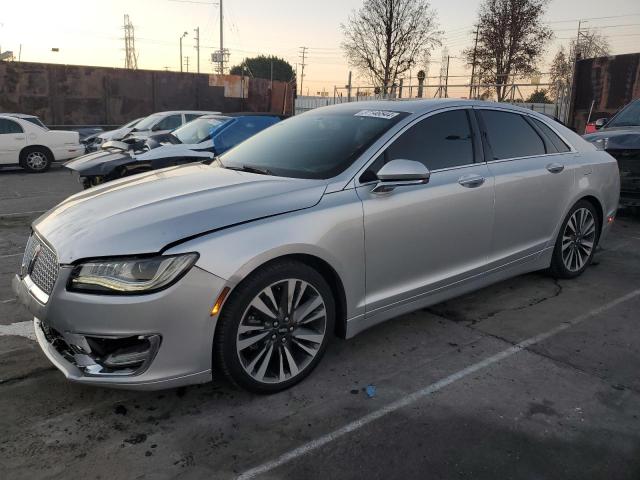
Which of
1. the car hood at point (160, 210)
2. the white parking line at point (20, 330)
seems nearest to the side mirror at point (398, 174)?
the car hood at point (160, 210)

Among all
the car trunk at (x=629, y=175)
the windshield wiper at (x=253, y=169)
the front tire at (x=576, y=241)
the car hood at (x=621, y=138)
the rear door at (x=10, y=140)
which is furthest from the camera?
the rear door at (x=10, y=140)

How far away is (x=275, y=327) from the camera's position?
303cm

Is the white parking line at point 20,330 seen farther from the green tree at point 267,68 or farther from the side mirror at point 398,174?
the green tree at point 267,68

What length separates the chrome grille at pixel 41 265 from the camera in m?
2.81

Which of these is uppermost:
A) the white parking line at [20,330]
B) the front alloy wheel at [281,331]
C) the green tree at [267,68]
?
the green tree at [267,68]

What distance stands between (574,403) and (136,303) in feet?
7.94

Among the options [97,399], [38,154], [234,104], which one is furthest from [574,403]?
[234,104]

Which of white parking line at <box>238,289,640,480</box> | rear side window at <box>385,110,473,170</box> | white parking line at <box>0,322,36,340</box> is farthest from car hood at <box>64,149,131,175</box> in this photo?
white parking line at <box>238,289,640,480</box>

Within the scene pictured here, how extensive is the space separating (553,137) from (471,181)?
4.71 feet

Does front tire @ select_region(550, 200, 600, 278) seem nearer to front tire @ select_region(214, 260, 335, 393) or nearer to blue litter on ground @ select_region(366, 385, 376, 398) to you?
blue litter on ground @ select_region(366, 385, 376, 398)

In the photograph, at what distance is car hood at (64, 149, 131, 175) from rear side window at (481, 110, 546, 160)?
495 cm

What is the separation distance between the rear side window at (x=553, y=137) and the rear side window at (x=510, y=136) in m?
0.13

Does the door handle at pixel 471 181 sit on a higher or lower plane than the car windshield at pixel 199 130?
lower

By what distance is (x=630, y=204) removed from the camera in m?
7.50
